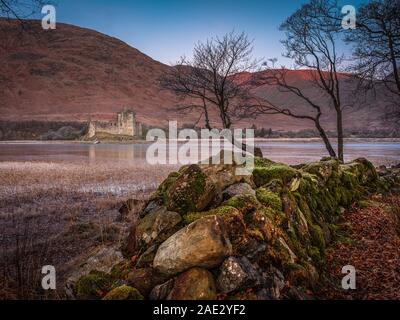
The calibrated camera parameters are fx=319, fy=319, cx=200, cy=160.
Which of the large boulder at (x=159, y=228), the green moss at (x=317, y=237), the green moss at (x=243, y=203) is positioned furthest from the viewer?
the green moss at (x=317, y=237)

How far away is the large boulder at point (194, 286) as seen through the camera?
11.6ft

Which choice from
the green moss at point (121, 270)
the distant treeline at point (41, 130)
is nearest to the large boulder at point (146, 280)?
the green moss at point (121, 270)

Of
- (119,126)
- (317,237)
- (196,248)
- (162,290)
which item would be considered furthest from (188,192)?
(119,126)

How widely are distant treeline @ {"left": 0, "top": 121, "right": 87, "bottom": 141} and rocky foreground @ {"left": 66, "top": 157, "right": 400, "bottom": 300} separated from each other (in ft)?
252

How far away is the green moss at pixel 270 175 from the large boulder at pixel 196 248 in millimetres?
2502

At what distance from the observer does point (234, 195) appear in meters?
5.08

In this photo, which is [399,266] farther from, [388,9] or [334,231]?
[388,9]

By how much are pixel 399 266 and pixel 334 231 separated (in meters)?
1.70

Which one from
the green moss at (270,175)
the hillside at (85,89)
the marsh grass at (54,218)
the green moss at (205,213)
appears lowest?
the marsh grass at (54,218)

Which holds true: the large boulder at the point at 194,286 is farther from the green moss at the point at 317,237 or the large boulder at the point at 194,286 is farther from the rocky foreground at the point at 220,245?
the green moss at the point at 317,237

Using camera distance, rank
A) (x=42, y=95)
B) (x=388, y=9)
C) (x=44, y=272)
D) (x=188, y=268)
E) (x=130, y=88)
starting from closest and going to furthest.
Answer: (x=188, y=268)
(x=44, y=272)
(x=388, y=9)
(x=42, y=95)
(x=130, y=88)

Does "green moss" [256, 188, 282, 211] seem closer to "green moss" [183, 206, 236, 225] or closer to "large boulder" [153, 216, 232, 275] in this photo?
"green moss" [183, 206, 236, 225]

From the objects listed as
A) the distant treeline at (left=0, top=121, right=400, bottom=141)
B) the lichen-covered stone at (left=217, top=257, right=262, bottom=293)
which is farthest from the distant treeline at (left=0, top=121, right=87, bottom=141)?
the lichen-covered stone at (left=217, top=257, right=262, bottom=293)
